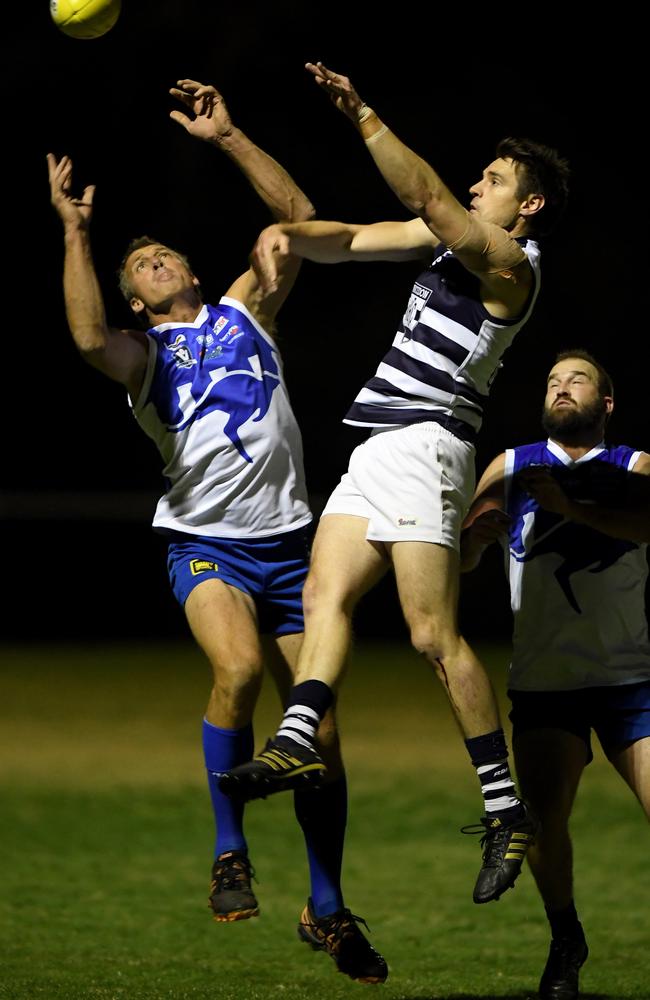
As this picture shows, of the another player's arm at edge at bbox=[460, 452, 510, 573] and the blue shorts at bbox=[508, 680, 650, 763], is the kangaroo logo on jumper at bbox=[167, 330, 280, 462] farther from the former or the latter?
the blue shorts at bbox=[508, 680, 650, 763]

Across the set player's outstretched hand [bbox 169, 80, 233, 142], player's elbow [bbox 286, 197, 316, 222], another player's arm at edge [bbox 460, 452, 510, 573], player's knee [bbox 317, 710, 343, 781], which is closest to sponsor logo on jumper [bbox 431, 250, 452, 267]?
player's elbow [bbox 286, 197, 316, 222]

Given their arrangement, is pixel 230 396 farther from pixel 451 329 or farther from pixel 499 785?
pixel 499 785

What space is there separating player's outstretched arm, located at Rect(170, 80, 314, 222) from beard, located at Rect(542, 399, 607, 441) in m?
1.09

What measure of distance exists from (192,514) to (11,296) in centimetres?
1403

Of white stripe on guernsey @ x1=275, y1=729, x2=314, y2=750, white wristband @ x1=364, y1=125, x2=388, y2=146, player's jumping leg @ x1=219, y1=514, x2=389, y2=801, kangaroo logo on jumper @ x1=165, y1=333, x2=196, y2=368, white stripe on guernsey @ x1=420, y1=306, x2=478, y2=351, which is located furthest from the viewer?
kangaroo logo on jumper @ x1=165, y1=333, x2=196, y2=368

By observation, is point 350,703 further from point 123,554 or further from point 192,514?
point 192,514

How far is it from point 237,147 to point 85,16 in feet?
2.35

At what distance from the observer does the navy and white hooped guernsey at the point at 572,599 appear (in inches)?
182

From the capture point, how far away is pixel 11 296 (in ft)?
59.7

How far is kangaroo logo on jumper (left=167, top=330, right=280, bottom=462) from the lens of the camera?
15.8 feet

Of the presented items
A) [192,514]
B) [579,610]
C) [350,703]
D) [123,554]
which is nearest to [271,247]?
[192,514]

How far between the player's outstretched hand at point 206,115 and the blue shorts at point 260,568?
4.33 feet

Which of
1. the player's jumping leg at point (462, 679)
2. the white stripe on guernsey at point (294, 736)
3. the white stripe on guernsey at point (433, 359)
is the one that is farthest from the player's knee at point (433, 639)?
the white stripe on guernsey at point (433, 359)

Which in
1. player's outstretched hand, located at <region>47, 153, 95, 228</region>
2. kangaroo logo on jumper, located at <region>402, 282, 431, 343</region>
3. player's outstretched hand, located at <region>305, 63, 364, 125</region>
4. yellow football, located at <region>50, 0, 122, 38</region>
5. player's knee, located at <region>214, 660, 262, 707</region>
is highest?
yellow football, located at <region>50, 0, 122, 38</region>
